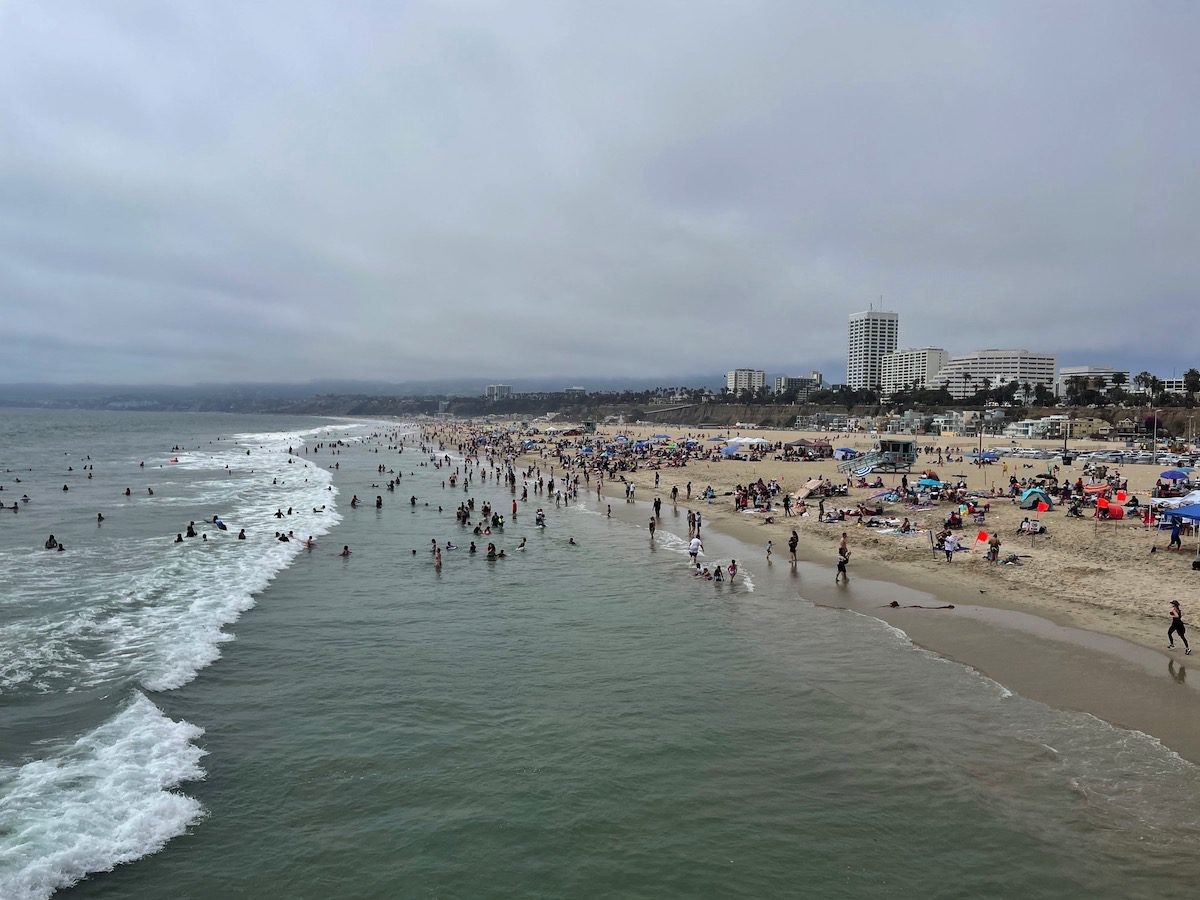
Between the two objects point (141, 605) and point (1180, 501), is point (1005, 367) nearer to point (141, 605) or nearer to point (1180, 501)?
point (1180, 501)

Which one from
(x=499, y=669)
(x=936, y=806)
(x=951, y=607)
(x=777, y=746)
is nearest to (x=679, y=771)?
(x=777, y=746)

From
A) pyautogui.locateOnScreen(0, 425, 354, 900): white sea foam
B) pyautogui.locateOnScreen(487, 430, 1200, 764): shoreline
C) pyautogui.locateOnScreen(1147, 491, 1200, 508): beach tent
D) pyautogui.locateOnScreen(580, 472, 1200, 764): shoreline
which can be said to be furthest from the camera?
pyautogui.locateOnScreen(1147, 491, 1200, 508): beach tent

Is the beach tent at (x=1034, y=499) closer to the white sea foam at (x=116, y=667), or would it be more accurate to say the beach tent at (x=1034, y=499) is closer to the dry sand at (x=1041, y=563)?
the dry sand at (x=1041, y=563)

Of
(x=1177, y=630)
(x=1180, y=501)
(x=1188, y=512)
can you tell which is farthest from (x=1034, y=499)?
(x=1177, y=630)

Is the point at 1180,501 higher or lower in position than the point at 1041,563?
higher

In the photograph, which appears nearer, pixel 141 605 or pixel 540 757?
pixel 540 757

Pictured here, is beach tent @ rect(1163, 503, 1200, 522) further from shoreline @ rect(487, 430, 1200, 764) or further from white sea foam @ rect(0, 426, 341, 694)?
white sea foam @ rect(0, 426, 341, 694)

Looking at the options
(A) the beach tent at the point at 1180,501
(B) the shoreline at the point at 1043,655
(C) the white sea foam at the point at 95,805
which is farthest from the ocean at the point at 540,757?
(A) the beach tent at the point at 1180,501

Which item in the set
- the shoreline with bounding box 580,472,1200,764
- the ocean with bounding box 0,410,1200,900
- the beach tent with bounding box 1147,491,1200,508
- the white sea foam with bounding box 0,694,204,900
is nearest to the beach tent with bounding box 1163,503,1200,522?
the beach tent with bounding box 1147,491,1200,508
